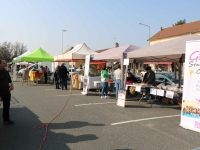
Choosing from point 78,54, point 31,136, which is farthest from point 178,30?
point 31,136

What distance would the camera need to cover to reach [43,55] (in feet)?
66.7

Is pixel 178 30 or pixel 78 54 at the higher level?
pixel 178 30

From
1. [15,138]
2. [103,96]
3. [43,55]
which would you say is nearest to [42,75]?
[43,55]

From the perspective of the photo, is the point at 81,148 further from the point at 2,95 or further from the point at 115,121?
the point at 2,95

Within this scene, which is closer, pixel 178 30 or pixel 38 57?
pixel 38 57

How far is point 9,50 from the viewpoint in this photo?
7044cm

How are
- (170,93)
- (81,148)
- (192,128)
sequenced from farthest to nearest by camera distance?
(170,93) < (192,128) < (81,148)

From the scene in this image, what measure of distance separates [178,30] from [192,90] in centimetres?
4629

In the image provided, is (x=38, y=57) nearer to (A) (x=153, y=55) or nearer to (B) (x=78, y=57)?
(B) (x=78, y=57)

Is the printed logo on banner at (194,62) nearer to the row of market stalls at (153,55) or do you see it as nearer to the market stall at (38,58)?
the row of market stalls at (153,55)

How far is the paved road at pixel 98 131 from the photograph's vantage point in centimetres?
500

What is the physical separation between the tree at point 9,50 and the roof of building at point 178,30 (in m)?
41.0

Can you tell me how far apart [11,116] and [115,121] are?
11.1 feet

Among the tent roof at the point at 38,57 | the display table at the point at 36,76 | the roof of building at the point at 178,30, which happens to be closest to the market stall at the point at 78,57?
the tent roof at the point at 38,57
